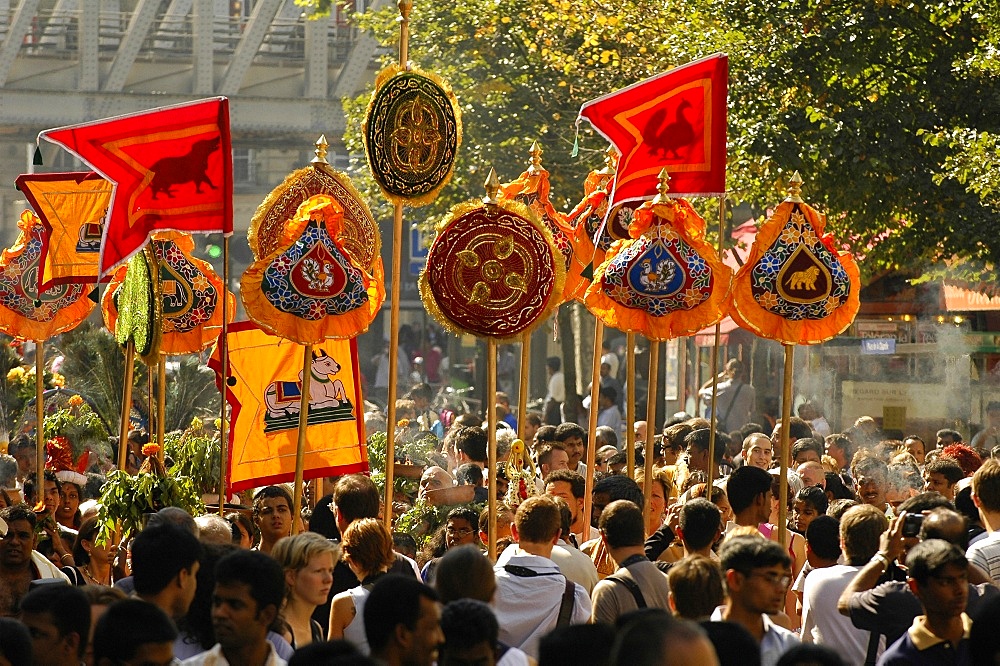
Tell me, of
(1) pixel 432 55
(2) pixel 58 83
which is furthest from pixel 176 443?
(2) pixel 58 83

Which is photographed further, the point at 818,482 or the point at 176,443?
the point at 176,443

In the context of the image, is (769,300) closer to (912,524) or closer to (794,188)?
(794,188)

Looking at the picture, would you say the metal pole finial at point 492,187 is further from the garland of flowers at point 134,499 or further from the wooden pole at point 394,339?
the garland of flowers at point 134,499

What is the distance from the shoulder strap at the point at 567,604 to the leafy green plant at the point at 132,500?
263 cm

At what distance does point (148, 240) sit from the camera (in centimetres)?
1004

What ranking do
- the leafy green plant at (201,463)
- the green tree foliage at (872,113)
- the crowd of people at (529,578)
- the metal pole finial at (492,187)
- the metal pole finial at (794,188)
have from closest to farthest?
the crowd of people at (529,578) → the metal pole finial at (492,187) → the metal pole finial at (794,188) → the leafy green plant at (201,463) → the green tree foliage at (872,113)

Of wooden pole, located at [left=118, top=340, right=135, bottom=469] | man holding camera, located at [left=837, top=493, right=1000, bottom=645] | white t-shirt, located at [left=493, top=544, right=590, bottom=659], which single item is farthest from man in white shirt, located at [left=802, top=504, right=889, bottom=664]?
wooden pole, located at [left=118, top=340, right=135, bottom=469]

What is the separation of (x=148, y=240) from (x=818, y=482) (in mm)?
4471

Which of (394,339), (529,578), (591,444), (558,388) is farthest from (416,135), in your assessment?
(558,388)

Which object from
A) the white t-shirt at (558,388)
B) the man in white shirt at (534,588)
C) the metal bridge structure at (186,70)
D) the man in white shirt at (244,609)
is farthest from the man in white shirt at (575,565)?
the metal bridge structure at (186,70)

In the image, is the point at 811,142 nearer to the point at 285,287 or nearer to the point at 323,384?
the point at 323,384

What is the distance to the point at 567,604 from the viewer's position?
686 centimetres

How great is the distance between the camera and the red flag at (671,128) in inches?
404

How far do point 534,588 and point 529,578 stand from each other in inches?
2.2
